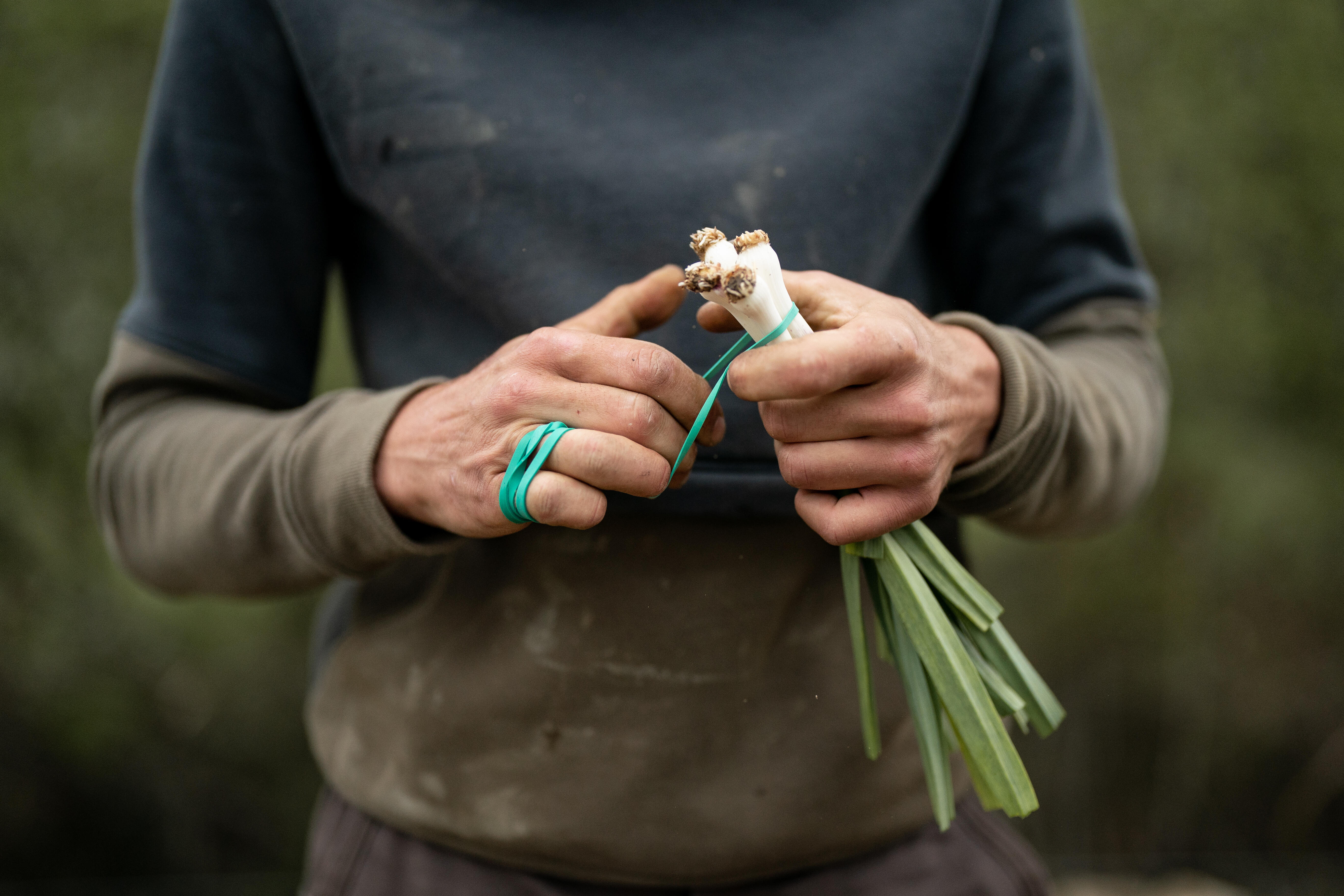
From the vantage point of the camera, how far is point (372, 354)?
3.50 ft

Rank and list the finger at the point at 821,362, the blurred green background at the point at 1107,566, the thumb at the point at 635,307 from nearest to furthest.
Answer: the finger at the point at 821,362, the thumb at the point at 635,307, the blurred green background at the point at 1107,566

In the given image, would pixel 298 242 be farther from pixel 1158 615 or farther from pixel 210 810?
pixel 1158 615

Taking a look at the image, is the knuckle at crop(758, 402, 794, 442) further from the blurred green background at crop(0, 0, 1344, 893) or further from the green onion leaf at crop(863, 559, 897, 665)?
the blurred green background at crop(0, 0, 1344, 893)

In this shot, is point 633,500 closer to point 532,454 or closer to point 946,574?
point 532,454

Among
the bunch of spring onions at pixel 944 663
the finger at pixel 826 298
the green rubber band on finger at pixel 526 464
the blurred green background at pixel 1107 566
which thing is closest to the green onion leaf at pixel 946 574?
the bunch of spring onions at pixel 944 663

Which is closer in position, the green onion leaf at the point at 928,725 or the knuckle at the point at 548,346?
the knuckle at the point at 548,346

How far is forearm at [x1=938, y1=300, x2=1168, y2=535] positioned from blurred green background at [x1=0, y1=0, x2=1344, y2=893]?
1434mm

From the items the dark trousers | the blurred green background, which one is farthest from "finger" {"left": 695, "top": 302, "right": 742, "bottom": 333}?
the blurred green background

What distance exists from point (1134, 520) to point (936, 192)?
69.7 inches

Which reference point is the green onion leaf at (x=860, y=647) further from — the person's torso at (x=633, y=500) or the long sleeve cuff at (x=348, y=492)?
the long sleeve cuff at (x=348, y=492)

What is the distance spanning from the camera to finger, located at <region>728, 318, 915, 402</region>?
24.5 inches

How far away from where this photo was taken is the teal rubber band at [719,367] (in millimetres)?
673

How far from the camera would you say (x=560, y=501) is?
670 mm

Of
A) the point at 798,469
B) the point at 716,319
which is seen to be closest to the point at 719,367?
the point at 716,319
